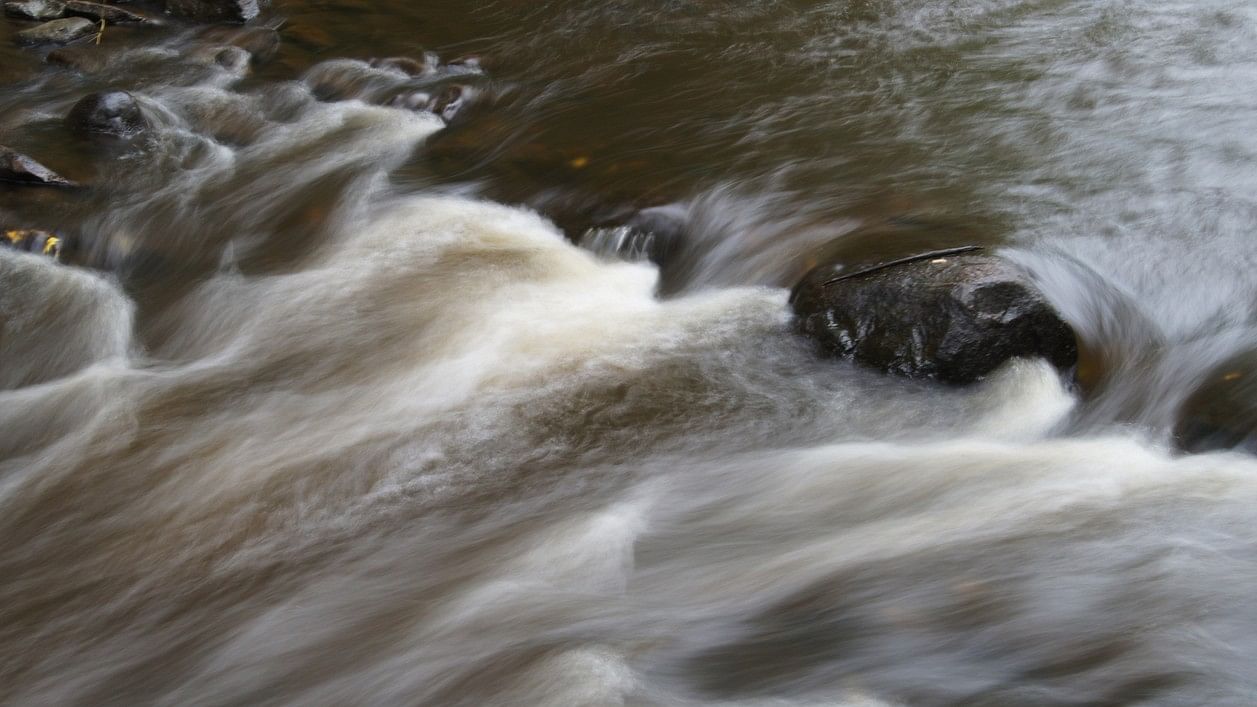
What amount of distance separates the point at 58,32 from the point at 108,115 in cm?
253

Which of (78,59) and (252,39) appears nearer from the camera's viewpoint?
(78,59)

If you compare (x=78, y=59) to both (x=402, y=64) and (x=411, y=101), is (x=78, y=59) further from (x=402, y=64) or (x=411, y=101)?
(x=411, y=101)

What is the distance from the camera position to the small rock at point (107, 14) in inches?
358

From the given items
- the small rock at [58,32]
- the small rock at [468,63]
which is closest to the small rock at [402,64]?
the small rock at [468,63]

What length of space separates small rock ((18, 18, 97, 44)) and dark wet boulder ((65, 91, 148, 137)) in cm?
232

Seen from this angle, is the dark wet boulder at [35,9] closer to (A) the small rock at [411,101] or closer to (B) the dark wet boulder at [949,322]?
(A) the small rock at [411,101]

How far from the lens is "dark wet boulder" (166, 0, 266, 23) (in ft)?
29.4

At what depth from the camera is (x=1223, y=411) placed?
366 centimetres

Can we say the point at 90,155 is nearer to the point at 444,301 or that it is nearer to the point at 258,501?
the point at 444,301

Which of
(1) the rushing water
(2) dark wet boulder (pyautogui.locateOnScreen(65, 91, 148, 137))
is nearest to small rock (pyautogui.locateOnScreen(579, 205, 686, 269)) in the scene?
(1) the rushing water

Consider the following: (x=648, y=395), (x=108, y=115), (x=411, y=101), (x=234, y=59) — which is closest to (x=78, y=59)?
(x=234, y=59)

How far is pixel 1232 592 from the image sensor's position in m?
2.85

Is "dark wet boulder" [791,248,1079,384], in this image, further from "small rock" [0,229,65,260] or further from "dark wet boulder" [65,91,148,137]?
"dark wet boulder" [65,91,148,137]

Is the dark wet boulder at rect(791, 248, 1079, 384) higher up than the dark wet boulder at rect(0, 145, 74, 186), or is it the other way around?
the dark wet boulder at rect(791, 248, 1079, 384)
